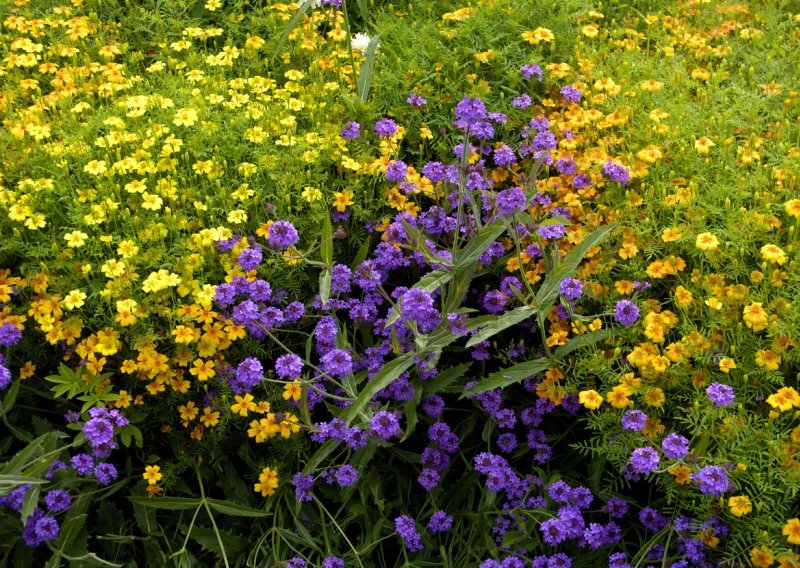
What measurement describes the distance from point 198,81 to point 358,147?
74 centimetres

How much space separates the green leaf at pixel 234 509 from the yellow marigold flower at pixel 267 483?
58 mm

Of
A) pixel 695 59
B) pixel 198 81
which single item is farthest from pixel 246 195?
pixel 695 59

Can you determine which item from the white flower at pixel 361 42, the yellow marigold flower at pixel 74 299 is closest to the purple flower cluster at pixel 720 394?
the yellow marigold flower at pixel 74 299

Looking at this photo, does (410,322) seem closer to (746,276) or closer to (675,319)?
(675,319)

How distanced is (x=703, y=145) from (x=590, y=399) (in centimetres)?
110

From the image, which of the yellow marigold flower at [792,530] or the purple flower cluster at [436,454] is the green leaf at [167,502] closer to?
the purple flower cluster at [436,454]

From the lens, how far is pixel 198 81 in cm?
321

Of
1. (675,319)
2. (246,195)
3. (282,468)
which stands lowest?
(282,468)

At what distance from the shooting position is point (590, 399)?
2.32m

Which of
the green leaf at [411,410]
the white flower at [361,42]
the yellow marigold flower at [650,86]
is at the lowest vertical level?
the green leaf at [411,410]

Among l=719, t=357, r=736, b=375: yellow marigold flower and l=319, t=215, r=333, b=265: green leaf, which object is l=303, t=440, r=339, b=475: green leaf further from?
l=719, t=357, r=736, b=375: yellow marigold flower

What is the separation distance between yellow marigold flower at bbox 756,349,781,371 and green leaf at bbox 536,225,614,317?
57cm

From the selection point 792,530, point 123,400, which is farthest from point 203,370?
point 792,530

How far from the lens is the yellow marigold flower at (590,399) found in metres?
2.31
